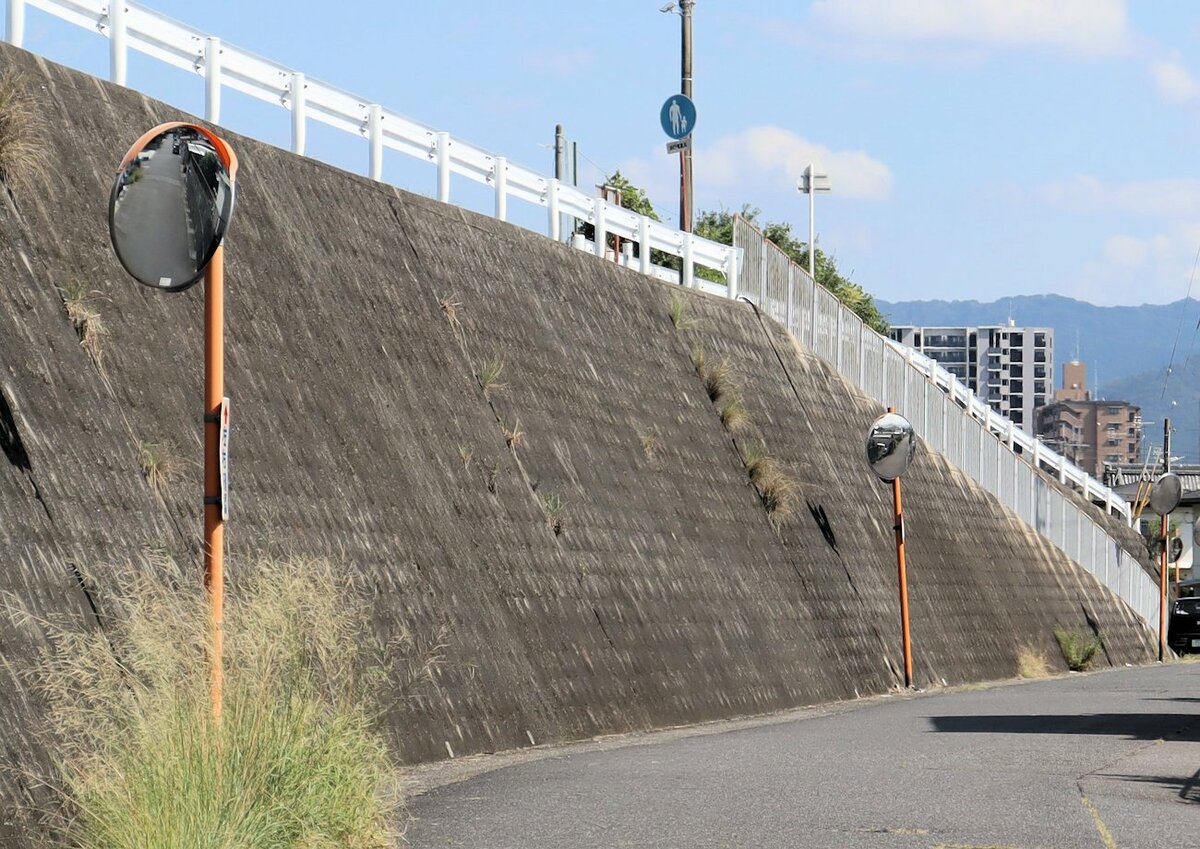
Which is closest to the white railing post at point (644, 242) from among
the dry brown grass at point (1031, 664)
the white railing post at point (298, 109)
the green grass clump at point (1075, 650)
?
the white railing post at point (298, 109)

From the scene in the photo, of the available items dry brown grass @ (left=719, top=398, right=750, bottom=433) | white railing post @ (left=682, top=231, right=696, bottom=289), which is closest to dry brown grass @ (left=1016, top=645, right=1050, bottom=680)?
dry brown grass @ (left=719, top=398, right=750, bottom=433)

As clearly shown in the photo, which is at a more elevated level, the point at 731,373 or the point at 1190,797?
the point at 731,373

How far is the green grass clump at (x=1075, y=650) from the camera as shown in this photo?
34.5m

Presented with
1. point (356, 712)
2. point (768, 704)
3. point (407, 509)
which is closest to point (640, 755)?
point (407, 509)

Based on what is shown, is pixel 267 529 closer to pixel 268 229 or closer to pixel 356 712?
pixel 268 229

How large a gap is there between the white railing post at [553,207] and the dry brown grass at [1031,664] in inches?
525

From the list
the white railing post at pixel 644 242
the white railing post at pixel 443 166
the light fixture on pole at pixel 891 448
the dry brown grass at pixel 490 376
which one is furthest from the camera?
the light fixture on pole at pixel 891 448

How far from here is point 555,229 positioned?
23.5 m

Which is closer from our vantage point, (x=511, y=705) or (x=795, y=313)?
(x=511, y=705)

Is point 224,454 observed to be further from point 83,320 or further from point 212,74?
point 212,74

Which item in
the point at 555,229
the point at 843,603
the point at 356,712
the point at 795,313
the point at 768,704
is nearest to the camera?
the point at 356,712

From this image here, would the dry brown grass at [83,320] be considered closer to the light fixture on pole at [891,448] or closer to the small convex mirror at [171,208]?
the small convex mirror at [171,208]

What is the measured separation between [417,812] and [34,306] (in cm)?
424

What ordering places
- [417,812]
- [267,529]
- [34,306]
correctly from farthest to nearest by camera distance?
[267,529] < [34,306] < [417,812]
